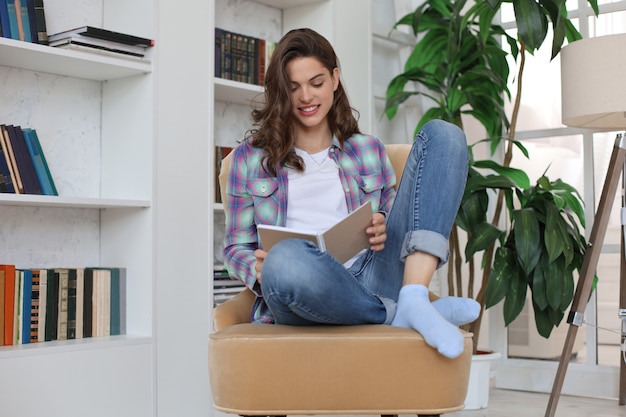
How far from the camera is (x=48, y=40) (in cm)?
244

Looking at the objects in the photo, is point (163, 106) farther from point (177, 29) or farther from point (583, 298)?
point (583, 298)

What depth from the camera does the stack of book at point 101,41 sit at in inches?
93.7

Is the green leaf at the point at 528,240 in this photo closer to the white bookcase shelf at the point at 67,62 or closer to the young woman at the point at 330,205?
the young woman at the point at 330,205

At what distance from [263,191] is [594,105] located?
1.26 meters

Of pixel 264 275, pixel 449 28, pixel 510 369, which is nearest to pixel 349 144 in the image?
pixel 264 275

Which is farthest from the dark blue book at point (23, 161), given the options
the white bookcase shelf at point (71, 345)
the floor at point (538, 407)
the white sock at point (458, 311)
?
the floor at point (538, 407)

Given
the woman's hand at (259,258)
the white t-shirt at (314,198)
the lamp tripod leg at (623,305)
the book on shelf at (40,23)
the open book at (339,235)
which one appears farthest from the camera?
the lamp tripod leg at (623,305)

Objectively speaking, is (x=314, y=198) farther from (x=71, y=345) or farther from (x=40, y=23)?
(x=40, y=23)

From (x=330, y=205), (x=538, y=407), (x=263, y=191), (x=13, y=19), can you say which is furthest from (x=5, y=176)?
(x=538, y=407)

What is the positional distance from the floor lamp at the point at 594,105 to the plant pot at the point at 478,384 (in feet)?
1.16

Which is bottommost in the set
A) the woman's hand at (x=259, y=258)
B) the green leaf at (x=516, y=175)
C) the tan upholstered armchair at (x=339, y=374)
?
the tan upholstered armchair at (x=339, y=374)

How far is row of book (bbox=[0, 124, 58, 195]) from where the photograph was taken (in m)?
2.30

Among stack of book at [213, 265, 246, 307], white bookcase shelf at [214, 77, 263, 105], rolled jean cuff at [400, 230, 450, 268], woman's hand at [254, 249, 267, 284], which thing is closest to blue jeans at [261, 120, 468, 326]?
rolled jean cuff at [400, 230, 450, 268]

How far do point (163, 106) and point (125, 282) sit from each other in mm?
568
